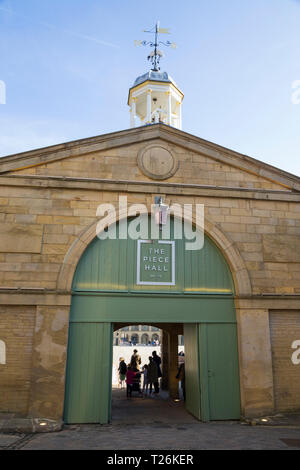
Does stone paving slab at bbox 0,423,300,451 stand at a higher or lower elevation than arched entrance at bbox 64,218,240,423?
lower

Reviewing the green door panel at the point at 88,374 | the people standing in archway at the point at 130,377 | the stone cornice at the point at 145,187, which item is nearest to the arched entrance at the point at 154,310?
the green door panel at the point at 88,374

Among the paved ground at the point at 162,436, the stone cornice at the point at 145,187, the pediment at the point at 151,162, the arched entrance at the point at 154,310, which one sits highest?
the pediment at the point at 151,162

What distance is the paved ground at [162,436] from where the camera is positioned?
6500 millimetres

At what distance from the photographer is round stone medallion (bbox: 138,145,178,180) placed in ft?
32.6

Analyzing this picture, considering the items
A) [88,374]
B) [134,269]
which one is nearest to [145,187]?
[134,269]

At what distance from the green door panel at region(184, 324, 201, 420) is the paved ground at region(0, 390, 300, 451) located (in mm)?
429

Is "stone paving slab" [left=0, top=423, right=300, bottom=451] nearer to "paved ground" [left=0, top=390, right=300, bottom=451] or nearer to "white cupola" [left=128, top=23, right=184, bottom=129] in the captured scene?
"paved ground" [left=0, top=390, right=300, bottom=451]

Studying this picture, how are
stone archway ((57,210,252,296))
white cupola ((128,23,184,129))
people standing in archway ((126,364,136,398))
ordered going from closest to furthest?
stone archway ((57,210,252,296)) < people standing in archway ((126,364,136,398)) < white cupola ((128,23,184,129))

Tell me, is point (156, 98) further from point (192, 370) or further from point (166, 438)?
point (166, 438)

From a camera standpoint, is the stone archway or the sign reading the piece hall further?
the sign reading the piece hall

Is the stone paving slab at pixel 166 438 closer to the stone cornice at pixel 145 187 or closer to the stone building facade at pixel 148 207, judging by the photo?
the stone building facade at pixel 148 207

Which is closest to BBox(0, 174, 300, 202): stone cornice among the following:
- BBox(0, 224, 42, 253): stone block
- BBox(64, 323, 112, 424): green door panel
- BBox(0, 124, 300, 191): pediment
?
BBox(0, 124, 300, 191): pediment

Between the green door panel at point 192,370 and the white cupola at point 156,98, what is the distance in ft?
32.9
